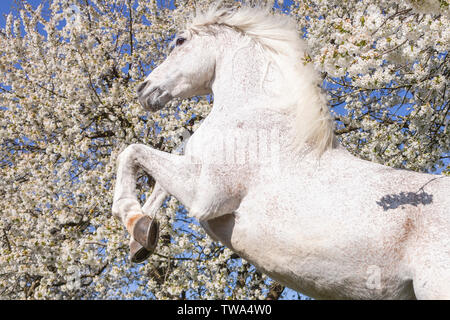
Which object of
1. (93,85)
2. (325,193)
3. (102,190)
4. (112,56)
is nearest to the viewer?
(325,193)

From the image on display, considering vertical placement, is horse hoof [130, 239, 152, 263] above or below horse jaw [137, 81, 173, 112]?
below

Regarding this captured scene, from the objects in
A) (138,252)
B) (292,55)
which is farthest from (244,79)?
(138,252)

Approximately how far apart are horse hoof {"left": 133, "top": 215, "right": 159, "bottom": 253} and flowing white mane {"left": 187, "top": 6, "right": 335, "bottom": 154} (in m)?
1.01

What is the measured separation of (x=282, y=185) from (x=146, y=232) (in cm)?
86

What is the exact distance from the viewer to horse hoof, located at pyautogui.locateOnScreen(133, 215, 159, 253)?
2.64 metres

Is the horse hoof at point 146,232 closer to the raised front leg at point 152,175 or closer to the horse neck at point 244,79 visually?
the raised front leg at point 152,175

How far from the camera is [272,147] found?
2641 mm

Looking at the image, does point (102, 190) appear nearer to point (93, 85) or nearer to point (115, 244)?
point (115, 244)

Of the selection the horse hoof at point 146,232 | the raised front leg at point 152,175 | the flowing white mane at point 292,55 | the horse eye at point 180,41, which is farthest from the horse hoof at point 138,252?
the horse eye at point 180,41

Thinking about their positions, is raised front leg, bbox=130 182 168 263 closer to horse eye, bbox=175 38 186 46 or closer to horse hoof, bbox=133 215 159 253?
horse hoof, bbox=133 215 159 253

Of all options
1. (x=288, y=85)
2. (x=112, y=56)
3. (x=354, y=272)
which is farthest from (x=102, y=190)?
(x=354, y=272)

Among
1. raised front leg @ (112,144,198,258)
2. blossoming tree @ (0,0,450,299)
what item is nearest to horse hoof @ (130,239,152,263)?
raised front leg @ (112,144,198,258)

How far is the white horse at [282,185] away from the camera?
2248mm
